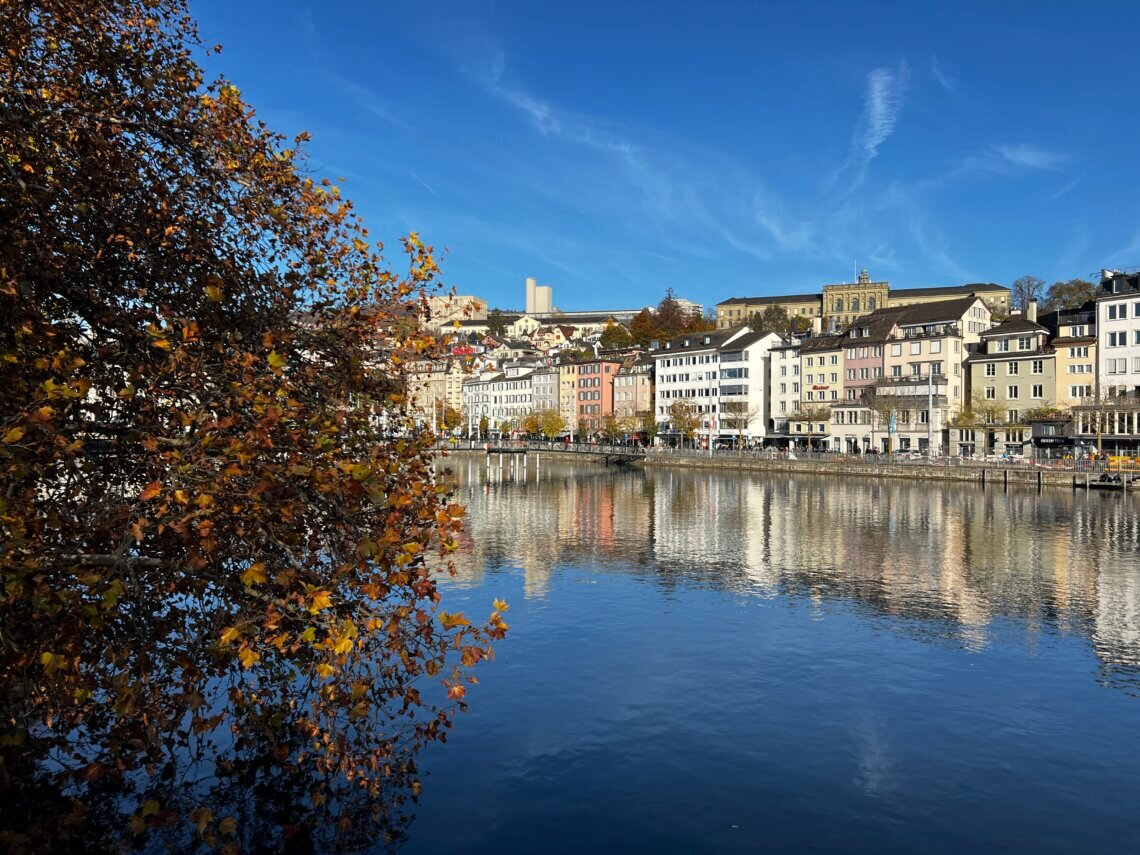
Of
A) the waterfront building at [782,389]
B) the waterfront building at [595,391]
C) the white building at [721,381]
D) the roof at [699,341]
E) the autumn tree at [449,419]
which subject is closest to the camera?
the autumn tree at [449,419]

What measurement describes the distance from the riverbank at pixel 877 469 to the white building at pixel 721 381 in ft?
37.9

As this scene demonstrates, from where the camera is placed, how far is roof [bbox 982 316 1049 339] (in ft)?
279

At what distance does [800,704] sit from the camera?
17547 millimetres

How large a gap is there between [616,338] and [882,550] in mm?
138364

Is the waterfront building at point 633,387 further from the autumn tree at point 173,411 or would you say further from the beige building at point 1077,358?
the autumn tree at point 173,411

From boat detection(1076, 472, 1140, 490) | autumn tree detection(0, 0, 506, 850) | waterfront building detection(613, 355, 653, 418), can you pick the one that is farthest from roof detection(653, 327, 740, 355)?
autumn tree detection(0, 0, 506, 850)

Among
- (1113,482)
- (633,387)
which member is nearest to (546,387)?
(633,387)

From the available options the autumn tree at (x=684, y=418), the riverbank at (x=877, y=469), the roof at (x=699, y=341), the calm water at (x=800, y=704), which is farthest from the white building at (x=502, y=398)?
the calm water at (x=800, y=704)

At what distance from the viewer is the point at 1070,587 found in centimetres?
2880

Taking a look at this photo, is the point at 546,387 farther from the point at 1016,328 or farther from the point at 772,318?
the point at 1016,328

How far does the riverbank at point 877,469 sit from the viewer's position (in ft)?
226

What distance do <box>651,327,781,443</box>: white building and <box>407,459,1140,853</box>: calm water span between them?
7755 cm

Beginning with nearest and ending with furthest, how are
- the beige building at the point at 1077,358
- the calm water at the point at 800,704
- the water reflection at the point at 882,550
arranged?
the calm water at the point at 800,704
the water reflection at the point at 882,550
the beige building at the point at 1077,358

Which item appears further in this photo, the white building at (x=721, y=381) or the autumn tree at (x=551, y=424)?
the autumn tree at (x=551, y=424)
